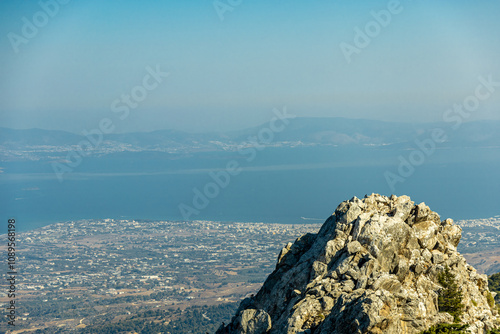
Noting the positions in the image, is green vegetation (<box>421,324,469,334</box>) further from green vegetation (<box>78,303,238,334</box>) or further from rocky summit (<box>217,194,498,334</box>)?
green vegetation (<box>78,303,238,334</box>)

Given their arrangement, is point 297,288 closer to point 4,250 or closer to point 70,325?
point 70,325

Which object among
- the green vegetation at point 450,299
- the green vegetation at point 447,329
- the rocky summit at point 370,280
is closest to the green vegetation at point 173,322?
the rocky summit at point 370,280

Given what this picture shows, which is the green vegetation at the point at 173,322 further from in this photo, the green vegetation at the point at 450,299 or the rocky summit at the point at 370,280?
the green vegetation at the point at 450,299

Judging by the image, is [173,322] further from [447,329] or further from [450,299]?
[447,329]

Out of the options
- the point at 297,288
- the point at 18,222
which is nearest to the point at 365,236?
the point at 297,288

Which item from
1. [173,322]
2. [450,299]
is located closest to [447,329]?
[450,299]

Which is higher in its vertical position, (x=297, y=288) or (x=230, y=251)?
(x=297, y=288)
